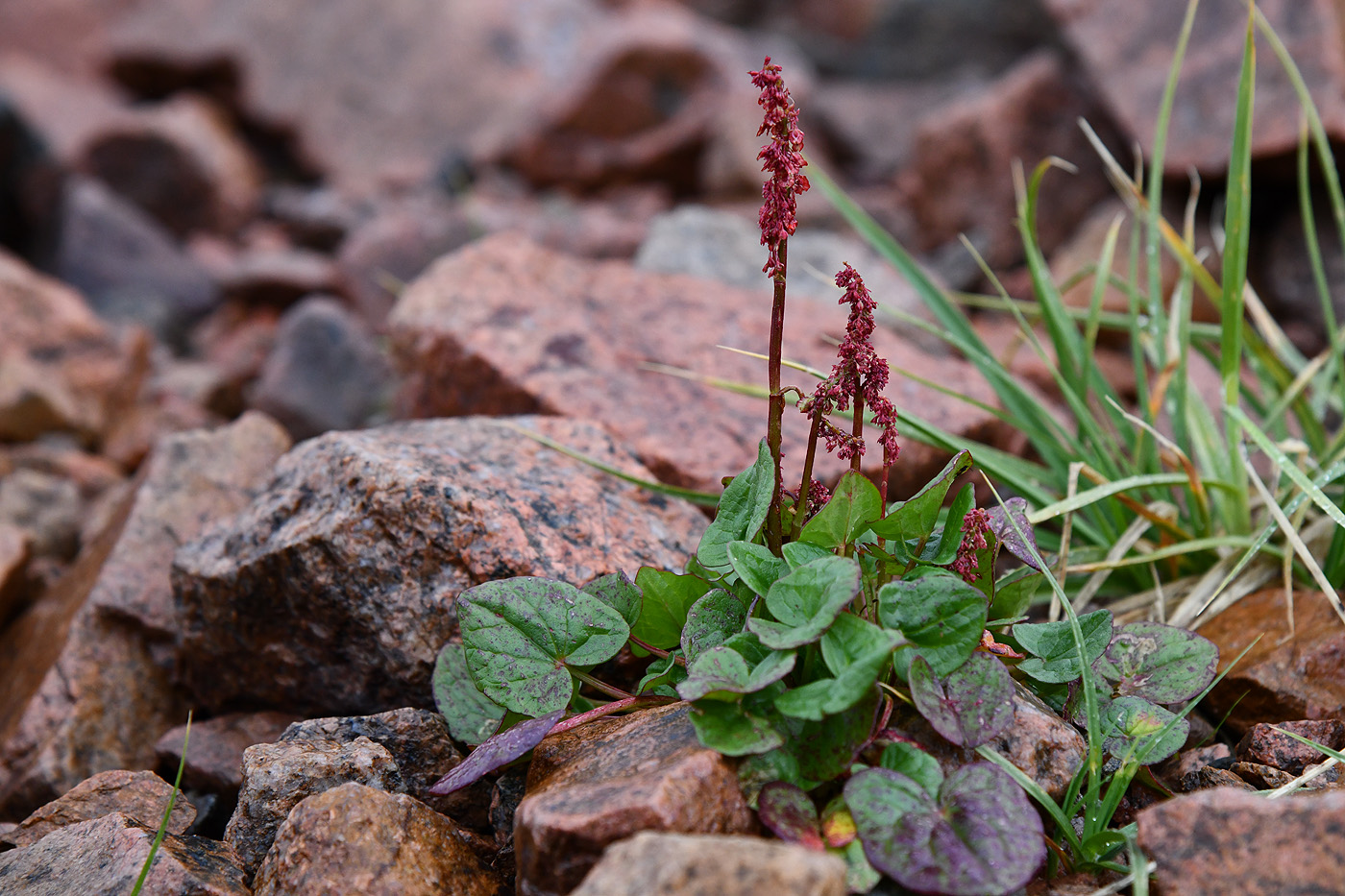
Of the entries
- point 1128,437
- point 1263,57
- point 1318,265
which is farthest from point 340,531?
point 1263,57

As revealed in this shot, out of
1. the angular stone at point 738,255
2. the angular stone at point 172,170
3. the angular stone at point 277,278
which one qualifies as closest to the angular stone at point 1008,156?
the angular stone at point 738,255

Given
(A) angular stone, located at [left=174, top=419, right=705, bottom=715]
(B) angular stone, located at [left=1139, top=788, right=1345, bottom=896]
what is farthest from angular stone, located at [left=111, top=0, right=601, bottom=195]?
(B) angular stone, located at [left=1139, top=788, right=1345, bottom=896]

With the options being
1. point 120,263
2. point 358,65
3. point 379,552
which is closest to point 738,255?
point 379,552

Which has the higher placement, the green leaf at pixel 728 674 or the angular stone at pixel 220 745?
the green leaf at pixel 728 674

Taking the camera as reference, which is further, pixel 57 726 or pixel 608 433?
pixel 608 433

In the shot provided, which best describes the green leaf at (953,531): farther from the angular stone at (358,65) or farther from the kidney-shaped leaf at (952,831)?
the angular stone at (358,65)

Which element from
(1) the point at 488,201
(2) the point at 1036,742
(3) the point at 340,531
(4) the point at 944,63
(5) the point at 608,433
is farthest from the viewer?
(4) the point at 944,63

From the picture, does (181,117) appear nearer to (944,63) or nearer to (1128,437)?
(944,63)
